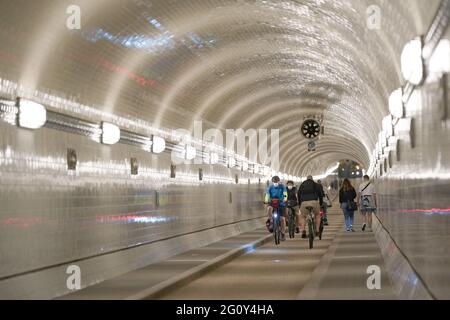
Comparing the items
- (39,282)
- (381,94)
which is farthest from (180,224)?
(39,282)

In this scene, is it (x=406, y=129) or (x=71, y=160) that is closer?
(x=406, y=129)

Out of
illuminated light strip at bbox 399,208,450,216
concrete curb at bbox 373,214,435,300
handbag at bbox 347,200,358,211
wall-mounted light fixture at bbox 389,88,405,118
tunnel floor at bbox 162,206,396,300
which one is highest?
wall-mounted light fixture at bbox 389,88,405,118

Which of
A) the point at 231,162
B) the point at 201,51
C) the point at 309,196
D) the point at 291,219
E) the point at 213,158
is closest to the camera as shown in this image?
the point at 201,51

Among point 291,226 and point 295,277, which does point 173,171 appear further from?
point 291,226

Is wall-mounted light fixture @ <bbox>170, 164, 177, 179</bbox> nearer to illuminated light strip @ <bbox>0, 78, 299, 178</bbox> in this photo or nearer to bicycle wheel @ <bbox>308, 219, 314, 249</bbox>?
illuminated light strip @ <bbox>0, 78, 299, 178</bbox>

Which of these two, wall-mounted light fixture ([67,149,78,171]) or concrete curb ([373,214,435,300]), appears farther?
wall-mounted light fixture ([67,149,78,171])

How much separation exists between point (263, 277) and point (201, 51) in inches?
211

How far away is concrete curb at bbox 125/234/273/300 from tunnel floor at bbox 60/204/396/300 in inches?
1.0

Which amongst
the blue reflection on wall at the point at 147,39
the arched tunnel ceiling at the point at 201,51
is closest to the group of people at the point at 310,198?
the arched tunnel ceiling at the point at 201,51

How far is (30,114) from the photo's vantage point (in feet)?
38.5

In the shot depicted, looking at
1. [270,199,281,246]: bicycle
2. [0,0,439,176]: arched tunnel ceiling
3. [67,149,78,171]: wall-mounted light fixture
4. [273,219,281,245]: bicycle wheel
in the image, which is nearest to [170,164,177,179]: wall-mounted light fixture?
[0,0,439,176]: arched tunnel ceiling

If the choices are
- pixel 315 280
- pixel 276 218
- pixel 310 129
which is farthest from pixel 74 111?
pixel 310 129

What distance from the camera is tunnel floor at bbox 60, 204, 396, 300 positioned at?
12.1 metres

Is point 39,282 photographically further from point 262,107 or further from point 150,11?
point 262,107
